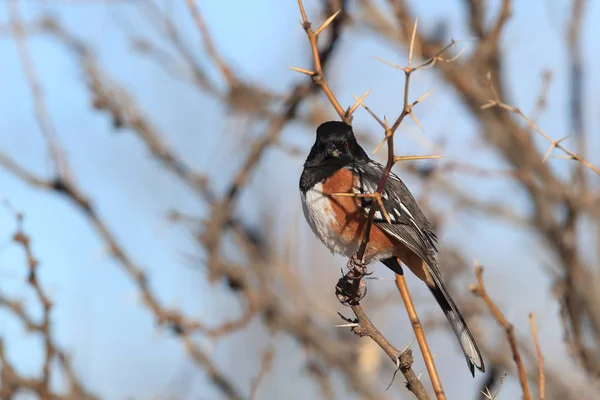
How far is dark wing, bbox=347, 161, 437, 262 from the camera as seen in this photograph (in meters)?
2.98

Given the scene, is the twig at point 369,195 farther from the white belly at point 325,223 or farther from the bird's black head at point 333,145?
the bird's black head at point 333,145

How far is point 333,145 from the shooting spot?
3258 millimetres

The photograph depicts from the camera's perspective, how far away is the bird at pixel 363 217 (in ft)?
9.77

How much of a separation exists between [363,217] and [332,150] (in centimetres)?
46

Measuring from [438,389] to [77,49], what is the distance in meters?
3.65

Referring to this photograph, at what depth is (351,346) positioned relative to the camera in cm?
458

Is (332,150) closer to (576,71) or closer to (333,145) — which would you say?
(333,145)

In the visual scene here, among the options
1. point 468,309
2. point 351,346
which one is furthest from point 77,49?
point 468,309

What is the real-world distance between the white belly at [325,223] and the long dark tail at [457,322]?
0.23m

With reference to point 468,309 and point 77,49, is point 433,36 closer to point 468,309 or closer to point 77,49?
point 468,309

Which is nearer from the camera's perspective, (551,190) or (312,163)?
(312,163)

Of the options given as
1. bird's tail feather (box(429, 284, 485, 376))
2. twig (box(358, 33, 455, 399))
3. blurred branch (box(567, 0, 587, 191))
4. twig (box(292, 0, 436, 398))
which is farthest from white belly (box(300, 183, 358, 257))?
blurred branch (box(567, 0, 587, 191))

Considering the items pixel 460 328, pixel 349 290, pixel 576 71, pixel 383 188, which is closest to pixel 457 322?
pixel 460 328

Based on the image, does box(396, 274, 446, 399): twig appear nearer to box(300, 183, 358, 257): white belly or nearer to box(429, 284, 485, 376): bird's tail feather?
box(429, 284, 485, 376): bird's tail feather
